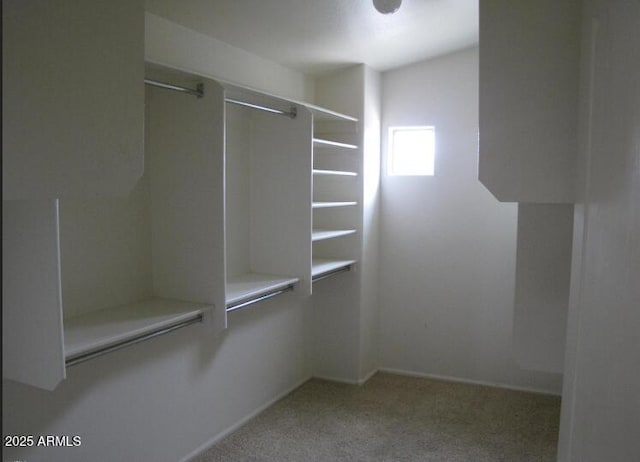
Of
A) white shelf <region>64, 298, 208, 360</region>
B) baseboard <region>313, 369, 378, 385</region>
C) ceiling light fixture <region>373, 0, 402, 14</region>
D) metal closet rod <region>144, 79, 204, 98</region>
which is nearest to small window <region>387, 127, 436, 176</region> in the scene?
ceiling light fixture <region>373, 0, 402, 14</region>

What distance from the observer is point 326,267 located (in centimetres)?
388

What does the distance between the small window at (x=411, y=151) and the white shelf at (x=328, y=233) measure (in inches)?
28.1

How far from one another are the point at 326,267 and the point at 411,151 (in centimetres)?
132

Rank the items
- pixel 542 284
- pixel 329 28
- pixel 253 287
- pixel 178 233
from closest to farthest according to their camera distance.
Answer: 1. pixel 542 284
2. pixel 178 233
3. pixel 253 287
4. pixel 329 28

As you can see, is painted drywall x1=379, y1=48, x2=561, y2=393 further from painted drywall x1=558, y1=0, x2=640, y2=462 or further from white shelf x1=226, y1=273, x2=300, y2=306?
painted drywall x1=558, y1=0, x2=640, y2=462

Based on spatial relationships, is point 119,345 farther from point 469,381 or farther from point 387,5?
point 469,381

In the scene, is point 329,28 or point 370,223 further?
point 370,223

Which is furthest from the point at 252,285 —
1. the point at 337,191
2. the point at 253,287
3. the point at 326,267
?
the point at 337,191

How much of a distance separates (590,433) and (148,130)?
225 cm

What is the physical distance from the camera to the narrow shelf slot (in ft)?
12.3

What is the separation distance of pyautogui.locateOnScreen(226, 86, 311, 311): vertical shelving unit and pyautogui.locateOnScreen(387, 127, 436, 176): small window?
4.36 feet

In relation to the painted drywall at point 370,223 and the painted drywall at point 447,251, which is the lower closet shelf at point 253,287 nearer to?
the painted drywall at point 370,223

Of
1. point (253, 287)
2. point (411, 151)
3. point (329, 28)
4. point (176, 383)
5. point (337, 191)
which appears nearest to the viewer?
point (176, 383)

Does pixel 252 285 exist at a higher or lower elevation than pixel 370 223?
lower
